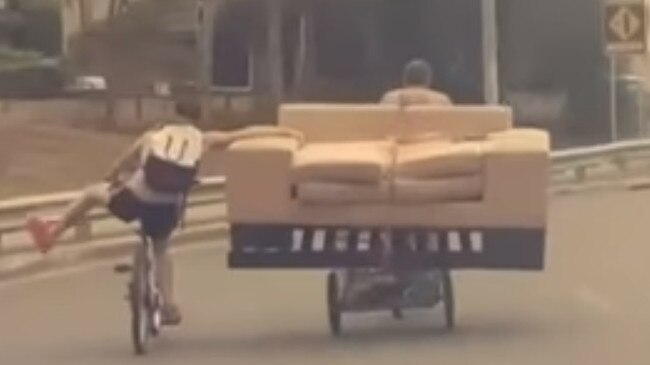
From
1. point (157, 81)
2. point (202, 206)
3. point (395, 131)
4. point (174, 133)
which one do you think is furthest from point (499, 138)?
point (157, 81)

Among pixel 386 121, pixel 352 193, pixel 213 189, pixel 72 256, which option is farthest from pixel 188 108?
pixel 352 193

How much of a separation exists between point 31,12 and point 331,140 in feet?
58.3

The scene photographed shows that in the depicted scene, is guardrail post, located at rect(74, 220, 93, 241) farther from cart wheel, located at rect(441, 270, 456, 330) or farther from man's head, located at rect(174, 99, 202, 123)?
man's head, located at rect(174, 99, 202, 123)

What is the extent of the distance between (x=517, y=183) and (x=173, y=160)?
91.2 inches

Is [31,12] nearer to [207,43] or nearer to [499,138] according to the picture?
[207,43]

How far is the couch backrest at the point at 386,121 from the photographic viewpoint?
1670 centimetres

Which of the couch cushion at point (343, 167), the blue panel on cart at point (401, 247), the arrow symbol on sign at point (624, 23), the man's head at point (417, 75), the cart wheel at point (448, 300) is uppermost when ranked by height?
the arrow symbol on sign at point (624, 23)

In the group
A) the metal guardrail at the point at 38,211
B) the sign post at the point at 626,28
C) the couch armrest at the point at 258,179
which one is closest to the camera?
the couch armrest at the point at 258,179

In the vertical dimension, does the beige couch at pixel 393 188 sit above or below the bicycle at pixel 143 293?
above

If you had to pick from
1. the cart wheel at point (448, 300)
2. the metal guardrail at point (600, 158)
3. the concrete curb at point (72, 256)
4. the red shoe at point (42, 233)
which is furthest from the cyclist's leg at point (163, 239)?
the metal guardrail at point (600, 158)

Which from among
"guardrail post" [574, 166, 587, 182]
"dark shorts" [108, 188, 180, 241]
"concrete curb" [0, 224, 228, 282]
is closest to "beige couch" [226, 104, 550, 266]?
"dark shorts" [108, 188, 180, 241]

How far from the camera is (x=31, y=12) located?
112 ft

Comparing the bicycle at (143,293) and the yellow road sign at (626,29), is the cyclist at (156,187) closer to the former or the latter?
the bicycle at (143,293)

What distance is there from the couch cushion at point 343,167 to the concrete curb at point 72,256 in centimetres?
572
